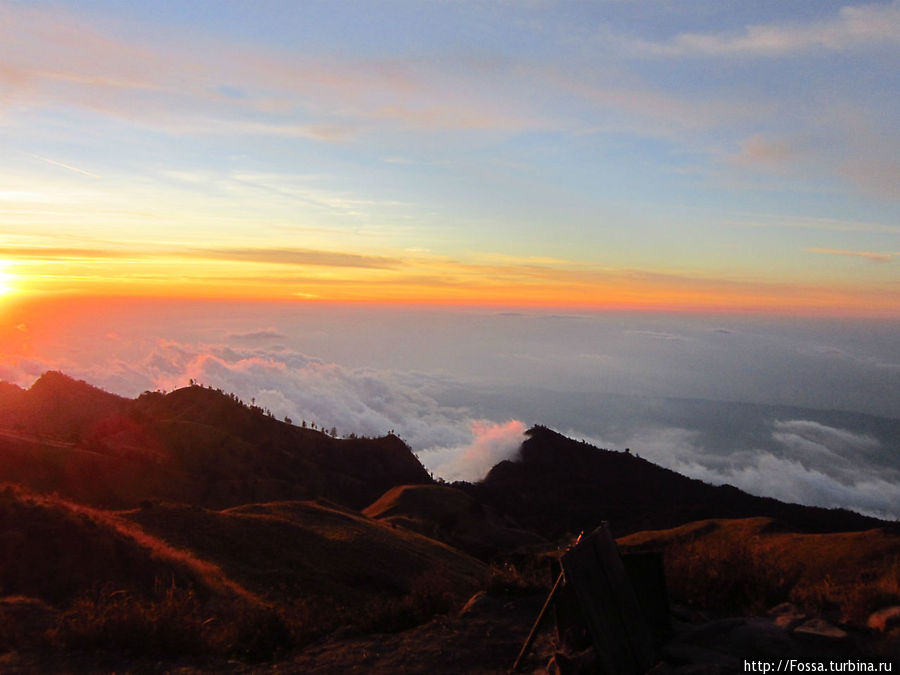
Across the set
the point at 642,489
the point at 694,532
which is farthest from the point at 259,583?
the point at 642,489

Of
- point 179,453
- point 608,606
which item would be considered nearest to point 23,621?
point 608,606

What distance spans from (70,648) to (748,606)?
32.8 ft

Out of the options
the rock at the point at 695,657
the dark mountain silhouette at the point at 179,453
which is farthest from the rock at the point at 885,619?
the dark mountain silhouette at the point at 179,453

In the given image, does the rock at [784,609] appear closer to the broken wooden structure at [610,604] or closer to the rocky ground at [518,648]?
the rocky ground at [518,648]

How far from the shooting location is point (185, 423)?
176 ft

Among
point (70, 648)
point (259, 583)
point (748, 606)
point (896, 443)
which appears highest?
point (748, 606)

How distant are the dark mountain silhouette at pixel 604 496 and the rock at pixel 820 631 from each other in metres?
31.6

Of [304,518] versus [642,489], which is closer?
[304,518]

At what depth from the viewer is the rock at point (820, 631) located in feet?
25.5

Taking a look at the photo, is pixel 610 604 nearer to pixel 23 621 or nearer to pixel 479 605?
pixel 479 605

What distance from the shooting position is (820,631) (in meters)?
7.96

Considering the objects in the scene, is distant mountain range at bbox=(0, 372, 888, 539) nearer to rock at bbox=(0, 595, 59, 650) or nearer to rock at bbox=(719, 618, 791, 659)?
rock at bbox=(0, 595, 59, 650)

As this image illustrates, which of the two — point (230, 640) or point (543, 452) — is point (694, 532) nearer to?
point (230, 640)

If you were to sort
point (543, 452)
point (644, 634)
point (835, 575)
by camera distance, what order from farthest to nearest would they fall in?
point (543, 452)
point (835, 575)
point (644, 634)
